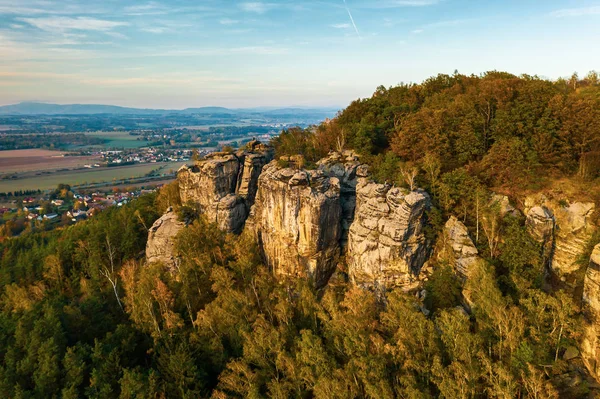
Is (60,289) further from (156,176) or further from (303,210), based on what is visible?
(156,176)

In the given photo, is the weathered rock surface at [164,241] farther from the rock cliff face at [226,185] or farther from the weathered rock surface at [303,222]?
the weathered rock surface at [303,222]

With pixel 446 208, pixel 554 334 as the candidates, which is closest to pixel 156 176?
pixel 446 208

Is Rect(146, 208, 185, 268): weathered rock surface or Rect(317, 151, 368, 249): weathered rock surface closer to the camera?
Rect(317, 151, 368, 249): weathered rock surface

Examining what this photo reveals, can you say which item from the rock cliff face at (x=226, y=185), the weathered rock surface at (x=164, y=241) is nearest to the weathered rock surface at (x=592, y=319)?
the rock cliff face at (x=226, y=185)

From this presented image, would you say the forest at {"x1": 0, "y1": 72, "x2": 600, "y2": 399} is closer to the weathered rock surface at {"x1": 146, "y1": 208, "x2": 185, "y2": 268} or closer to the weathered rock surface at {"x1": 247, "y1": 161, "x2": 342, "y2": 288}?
the weathered rock surface at {"x1": 247, "y1": 161, "x2": 342, "y2": 288}

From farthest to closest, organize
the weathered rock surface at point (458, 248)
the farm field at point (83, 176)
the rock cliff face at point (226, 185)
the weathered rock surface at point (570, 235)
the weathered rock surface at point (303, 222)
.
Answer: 1. the farm field at point (83, 176)
2. the rock cliff face at point (226, 185)
3. the weathered rock surface at point (303, 222)
4. the weathered rock surface at point (458, 248)
5. the weathered rock surface at point (570, 235)

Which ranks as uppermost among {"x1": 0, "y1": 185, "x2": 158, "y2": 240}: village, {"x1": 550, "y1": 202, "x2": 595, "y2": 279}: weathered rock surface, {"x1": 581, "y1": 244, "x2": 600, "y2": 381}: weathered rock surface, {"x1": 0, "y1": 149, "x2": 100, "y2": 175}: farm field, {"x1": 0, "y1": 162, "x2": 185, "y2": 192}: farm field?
{"x1": 550, "y1": 202, "x2": 595, "y2": 279}: weathered rock surface

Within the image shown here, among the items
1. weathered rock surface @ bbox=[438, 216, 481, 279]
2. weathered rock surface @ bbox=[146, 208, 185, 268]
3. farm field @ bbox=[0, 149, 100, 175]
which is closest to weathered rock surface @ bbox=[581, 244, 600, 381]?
weathered rock surface @ bbox=[438, 216, 481, 279]
